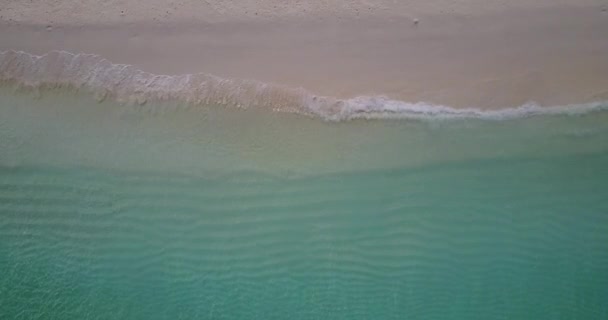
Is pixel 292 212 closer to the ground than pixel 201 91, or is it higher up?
closer to the ground

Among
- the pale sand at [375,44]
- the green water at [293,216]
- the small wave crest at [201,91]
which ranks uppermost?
the pale sand at [375,44]

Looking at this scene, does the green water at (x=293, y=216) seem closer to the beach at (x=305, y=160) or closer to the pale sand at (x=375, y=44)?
the beach at (x=305, y=160)

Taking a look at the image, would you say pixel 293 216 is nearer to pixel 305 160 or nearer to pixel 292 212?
pixel 292 212

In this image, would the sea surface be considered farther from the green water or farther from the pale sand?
the pale sand

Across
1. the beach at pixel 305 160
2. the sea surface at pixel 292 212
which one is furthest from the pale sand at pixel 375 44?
the sea surface at pixel 292 212

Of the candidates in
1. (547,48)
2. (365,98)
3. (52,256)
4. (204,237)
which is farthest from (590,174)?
(52,256)

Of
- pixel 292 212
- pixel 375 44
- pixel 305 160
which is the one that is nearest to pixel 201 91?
pixel 305 160

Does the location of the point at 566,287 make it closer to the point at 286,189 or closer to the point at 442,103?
the point at 442,103
